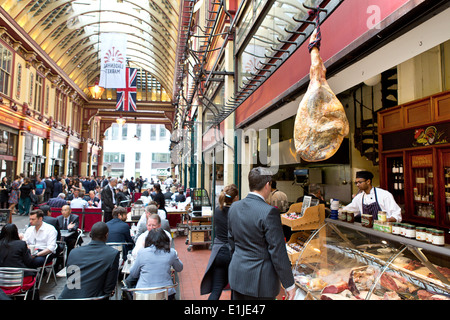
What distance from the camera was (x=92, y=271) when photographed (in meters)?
3.02

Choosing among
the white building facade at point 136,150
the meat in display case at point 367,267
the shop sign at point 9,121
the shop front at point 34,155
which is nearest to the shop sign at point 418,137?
the meat in display case at point 367,267

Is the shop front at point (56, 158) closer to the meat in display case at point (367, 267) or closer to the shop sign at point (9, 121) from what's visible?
the shop sign at point (9, 121)

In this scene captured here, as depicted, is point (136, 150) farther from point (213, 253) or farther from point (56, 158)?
point (213, 253)

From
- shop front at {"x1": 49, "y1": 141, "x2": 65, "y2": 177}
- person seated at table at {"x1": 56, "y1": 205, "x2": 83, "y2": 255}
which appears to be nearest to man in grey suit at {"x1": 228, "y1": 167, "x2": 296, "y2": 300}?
person seated at table at {"x1": 56, "y1": 205, "x2": 83, "y2": 255}

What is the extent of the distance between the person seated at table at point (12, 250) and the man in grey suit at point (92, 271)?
4.24 feet

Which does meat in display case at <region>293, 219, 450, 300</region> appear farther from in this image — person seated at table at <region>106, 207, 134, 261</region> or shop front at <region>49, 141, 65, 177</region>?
shop front at <region>49, 141, 65, 177</region>

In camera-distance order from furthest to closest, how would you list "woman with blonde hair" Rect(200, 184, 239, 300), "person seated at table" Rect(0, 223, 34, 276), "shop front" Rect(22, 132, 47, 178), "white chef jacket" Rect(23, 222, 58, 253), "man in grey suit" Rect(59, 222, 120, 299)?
"shop front" Rect(22, 132, 47, 178)
"white chef jacket" Rect(23, 222, 58, 253)
"person seated at table" Rect(0, 223, 34, 276)
"woman with blonde hair" Rect(200, 184, 239, 300)
"man in grey suit" Rect(59, 222, 120, 299)

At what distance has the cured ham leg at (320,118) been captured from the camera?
2.58m

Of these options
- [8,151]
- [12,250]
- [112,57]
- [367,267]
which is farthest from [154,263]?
[8,151]

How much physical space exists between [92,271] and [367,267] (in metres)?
2.74

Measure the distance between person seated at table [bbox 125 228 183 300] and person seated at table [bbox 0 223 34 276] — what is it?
1561 mm

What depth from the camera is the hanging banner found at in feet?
43.5

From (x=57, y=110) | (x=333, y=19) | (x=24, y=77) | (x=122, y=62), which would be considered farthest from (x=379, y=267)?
(x=57, y=110)

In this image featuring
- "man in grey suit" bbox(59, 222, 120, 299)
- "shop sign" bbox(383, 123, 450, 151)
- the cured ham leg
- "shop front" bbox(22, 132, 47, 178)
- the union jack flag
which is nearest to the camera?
the cured ham leg
